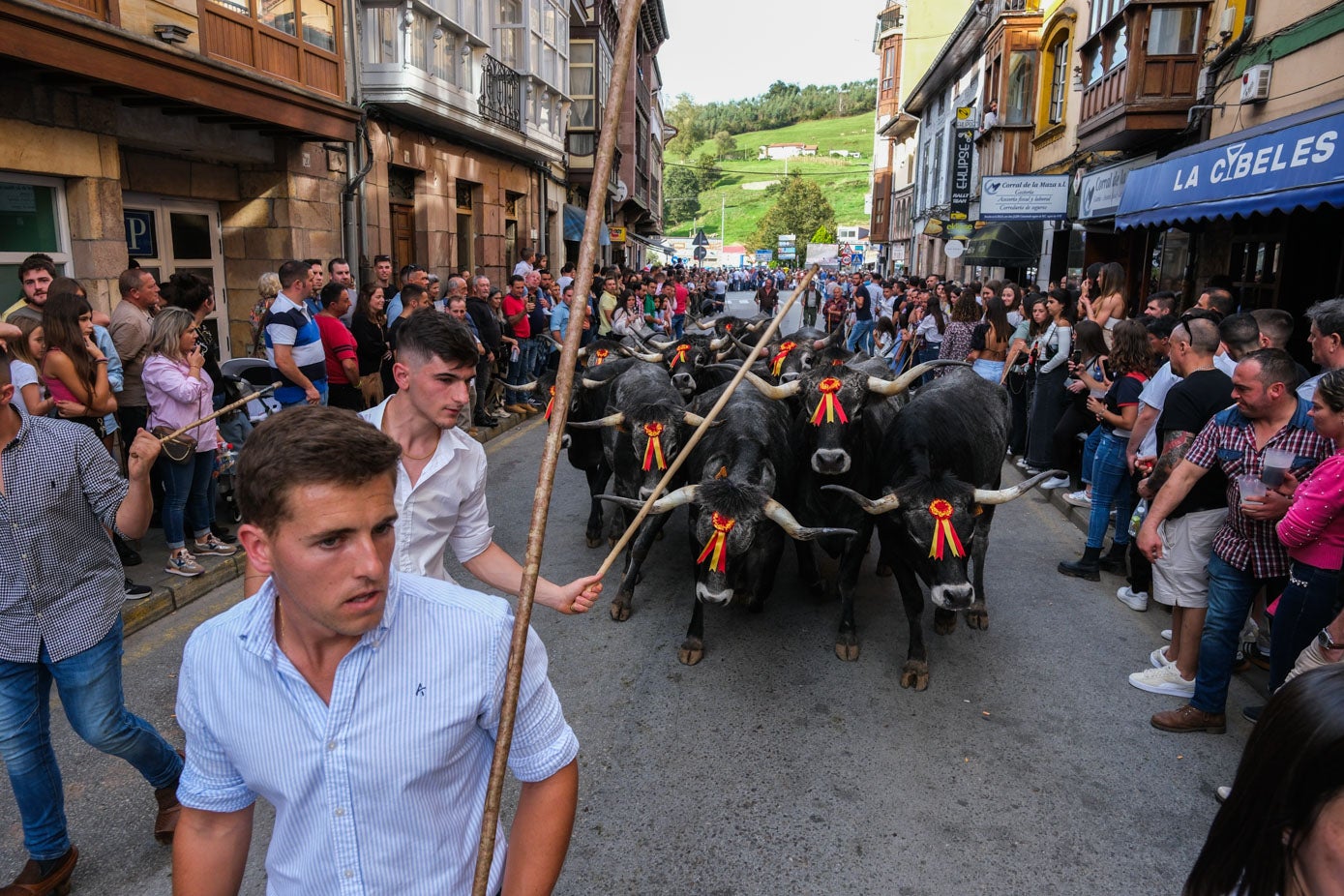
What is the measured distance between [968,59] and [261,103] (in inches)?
1075

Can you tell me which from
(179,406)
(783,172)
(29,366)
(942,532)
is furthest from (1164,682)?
(783,172)

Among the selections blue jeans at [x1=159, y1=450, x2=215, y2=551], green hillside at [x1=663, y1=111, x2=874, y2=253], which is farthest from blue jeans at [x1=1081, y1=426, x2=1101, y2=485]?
green hillside at [x1=663, y1=111, x2=874, y2=253]

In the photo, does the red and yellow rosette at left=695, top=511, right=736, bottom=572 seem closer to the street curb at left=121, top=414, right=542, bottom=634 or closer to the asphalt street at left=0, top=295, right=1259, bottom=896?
the asphalt street at left=0, top=295, right=1259, bottom=896

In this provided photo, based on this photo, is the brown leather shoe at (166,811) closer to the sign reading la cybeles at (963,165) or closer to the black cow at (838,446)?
the black cow at (838,446)

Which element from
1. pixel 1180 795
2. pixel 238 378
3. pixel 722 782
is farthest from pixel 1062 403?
pixel 238 378

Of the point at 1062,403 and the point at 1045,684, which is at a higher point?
the point at 1062,403

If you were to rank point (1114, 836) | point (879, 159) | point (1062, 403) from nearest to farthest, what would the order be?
point (1114, 836), point (1062, 403), point (879, 159)

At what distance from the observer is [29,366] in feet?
14.6

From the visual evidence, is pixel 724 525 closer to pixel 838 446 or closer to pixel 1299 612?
pixel 838 446

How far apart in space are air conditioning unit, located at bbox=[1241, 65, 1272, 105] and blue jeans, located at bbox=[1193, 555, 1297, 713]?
932 centimetres

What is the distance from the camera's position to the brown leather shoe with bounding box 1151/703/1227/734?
4.48 meters

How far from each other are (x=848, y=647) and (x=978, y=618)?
1.12 meters

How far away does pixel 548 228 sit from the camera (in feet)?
84.1

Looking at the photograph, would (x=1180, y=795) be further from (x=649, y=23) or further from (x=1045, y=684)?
(x=649, y=23)
